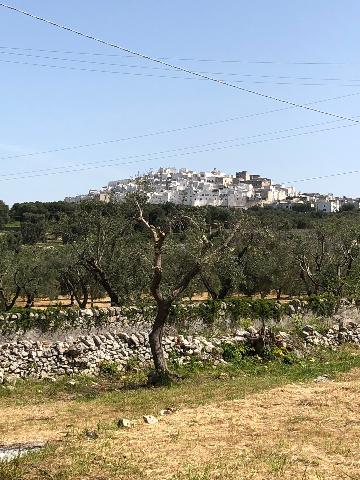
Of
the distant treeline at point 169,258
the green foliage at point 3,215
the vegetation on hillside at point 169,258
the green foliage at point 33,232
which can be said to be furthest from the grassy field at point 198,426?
the green foliage at point 3,215

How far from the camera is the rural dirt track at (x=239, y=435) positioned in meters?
7.50

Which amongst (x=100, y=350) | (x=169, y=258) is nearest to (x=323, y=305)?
(x=100, y=350)

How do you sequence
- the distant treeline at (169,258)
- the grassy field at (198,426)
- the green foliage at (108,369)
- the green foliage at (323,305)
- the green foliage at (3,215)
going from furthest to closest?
the green foliage at (3,215), the distant treeline at (169,258), the green foliage at (323,305), the green foliage at (108,369), the grassy field at (198,426)

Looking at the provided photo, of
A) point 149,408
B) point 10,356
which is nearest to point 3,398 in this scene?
point 10,356

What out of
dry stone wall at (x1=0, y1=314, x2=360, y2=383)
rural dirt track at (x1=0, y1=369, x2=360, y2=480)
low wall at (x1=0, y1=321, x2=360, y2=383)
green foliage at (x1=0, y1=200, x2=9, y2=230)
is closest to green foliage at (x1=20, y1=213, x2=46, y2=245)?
green foliage at (x1=0, y1=200, x2=9, y2=230)

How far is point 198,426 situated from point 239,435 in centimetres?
88

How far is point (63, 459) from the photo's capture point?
7.77 meters

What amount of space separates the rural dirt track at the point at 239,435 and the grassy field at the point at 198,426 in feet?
0.05

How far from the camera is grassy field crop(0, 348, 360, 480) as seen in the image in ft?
24.4

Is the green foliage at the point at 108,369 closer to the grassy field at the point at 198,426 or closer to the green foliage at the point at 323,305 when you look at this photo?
the grassy field at the point at 198,426

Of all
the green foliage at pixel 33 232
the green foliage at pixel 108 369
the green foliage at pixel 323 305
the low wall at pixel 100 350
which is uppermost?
the green foliage at pixel 33 232

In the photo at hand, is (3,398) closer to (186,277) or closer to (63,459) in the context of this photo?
(186,277)

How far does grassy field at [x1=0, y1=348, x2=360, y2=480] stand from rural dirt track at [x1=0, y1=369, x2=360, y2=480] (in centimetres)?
2

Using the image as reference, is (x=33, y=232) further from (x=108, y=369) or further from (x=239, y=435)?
(x=239, y=435)
